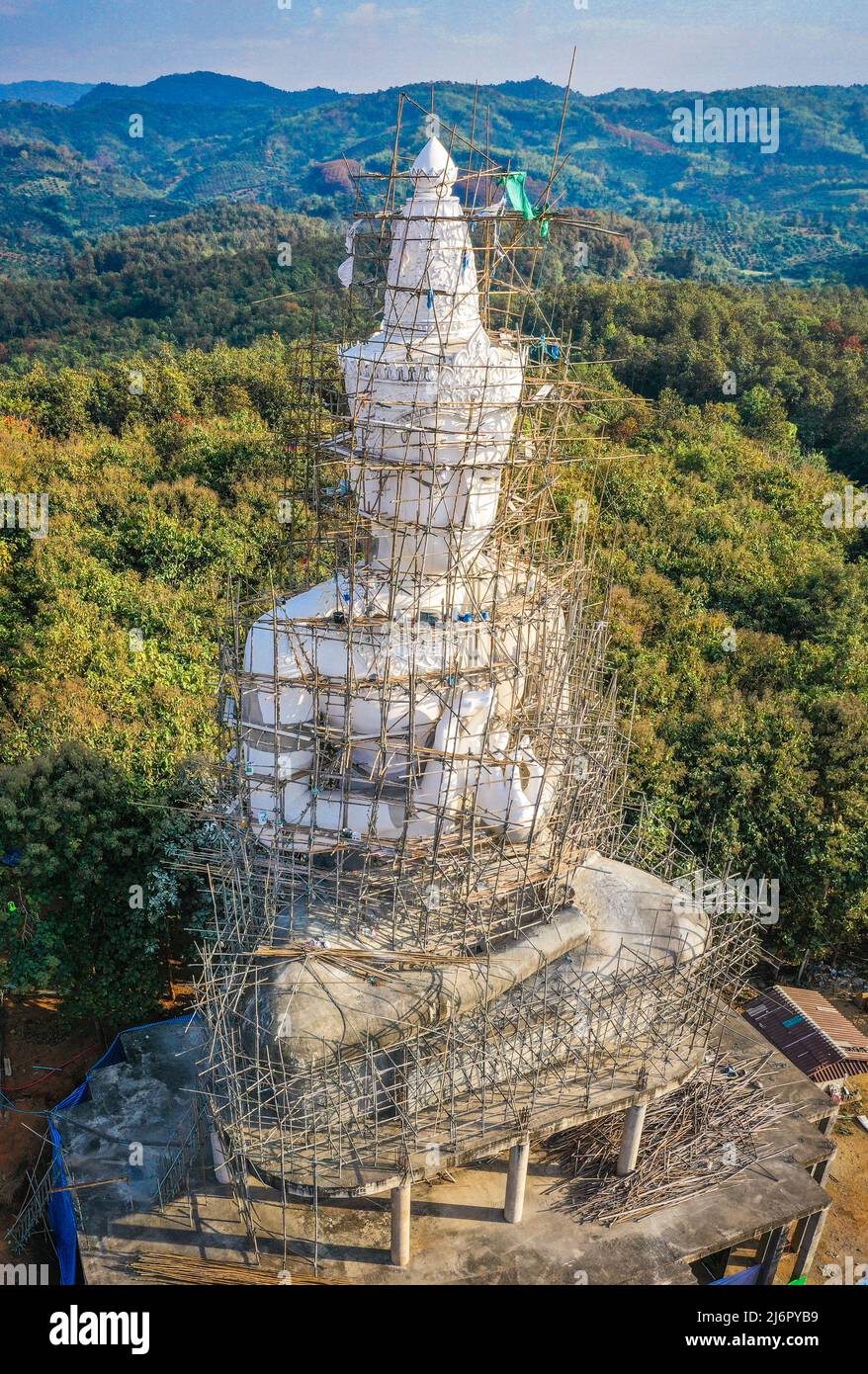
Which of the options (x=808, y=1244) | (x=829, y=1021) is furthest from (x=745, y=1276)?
(x=829, y=1021)

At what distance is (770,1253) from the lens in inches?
633

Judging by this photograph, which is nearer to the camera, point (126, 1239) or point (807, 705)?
point (126, 1239)

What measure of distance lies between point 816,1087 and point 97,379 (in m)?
42.6

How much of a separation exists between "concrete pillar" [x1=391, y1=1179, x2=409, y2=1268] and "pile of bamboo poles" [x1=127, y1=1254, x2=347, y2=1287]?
80 cm

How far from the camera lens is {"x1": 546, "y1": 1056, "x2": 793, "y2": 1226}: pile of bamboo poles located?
14.9 m

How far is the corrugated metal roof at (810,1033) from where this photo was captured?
1900 cm

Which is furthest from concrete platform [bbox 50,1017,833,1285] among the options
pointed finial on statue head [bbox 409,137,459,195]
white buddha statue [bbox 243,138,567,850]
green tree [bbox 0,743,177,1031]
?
pointed finial on statue head [bbox 409,137,459,195]

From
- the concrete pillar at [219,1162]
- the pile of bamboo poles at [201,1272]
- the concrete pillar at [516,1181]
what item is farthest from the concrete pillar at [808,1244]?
the concrete pillar at [219,1162]

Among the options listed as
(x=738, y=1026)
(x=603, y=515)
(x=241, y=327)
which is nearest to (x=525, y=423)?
(x=738, y=1026)

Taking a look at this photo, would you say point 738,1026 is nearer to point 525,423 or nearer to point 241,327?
point 525,423

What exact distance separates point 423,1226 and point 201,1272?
126 inches

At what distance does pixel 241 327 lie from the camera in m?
63.7

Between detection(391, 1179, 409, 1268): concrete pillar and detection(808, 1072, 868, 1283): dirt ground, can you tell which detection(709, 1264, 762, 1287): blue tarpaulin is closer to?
detection(808, 1072, 868, 1283): dirt ground

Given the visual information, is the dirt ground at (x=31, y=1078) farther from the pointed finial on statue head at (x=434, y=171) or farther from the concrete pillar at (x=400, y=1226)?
the pointed finial on statue head at (x=434, y=171)
